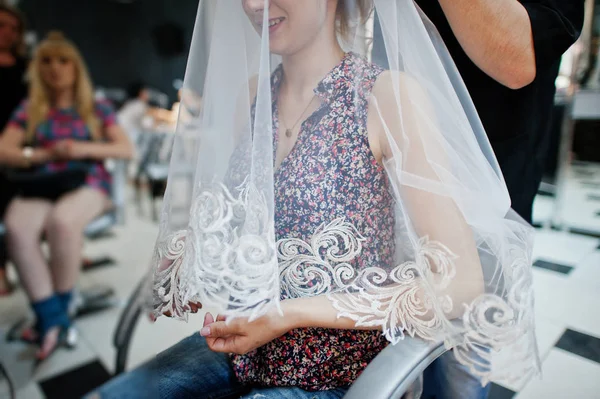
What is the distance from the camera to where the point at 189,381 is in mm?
748

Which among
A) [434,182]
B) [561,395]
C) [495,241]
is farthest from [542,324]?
[434,182]

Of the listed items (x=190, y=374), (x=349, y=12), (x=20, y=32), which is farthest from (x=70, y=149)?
(x=349, y=12)

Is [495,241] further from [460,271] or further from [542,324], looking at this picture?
[542,324]

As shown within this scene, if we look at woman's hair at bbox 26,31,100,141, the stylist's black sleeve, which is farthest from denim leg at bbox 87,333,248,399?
woman's hair at bbox 26,31,100,141

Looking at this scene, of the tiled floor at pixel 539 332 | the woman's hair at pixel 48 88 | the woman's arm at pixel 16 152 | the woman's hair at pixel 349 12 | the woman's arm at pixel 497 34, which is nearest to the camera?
the woman's arm at pixel 497 34

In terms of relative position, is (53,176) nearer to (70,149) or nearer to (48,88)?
(70,149)

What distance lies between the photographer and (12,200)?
1830 mm

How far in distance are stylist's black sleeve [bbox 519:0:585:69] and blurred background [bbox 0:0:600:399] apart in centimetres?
53

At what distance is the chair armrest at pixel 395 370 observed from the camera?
0.45 m

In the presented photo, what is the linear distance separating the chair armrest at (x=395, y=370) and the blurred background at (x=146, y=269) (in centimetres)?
15

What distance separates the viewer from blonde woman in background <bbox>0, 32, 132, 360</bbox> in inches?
71.6

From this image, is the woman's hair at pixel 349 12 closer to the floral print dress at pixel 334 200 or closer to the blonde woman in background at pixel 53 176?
the floral print dress at pixel 334 200

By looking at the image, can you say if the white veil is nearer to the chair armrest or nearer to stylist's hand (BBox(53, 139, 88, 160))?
the chair armrest

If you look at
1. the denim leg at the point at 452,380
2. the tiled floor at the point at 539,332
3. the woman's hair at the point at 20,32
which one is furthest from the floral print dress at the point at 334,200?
the woman's hair at the point at 20,32
